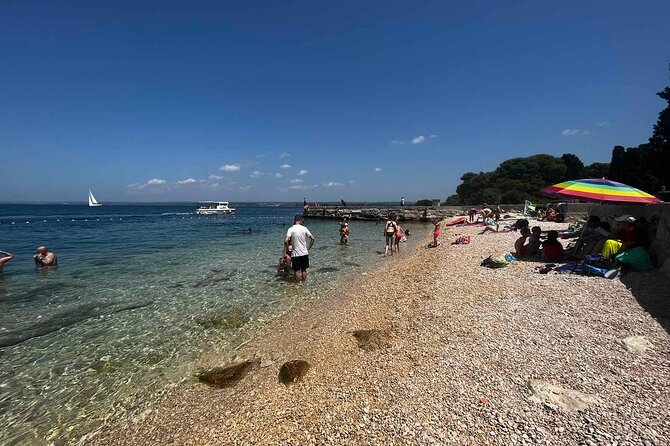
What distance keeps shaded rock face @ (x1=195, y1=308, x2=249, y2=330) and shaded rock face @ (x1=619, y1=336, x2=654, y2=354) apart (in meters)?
7.67

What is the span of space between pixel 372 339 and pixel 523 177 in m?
73.9

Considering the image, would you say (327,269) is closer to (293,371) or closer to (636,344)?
(293,371)

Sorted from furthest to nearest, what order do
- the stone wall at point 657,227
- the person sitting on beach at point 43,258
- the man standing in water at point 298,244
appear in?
the person sitting on beach at point 43,258, the man standing in water at point 298,244, the stone wall at point 657,227

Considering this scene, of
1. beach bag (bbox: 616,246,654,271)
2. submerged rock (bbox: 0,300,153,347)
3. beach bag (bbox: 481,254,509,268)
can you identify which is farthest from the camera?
beach bag (bbox: 481,254,509,268)

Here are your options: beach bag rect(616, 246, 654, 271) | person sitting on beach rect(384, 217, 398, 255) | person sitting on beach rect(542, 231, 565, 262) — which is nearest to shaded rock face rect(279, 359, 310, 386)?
beach bag rect(616, 246, 654, 271)

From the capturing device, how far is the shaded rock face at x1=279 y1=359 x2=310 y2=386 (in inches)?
208

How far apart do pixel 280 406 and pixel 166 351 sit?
357cm

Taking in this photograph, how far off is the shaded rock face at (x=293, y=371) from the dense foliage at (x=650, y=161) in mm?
36574

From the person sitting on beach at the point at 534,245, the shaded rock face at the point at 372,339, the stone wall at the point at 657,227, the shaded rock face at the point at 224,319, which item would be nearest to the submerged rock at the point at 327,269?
Result: the shaded rock face at the point at 224,319

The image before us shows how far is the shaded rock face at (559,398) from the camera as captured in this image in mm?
3695

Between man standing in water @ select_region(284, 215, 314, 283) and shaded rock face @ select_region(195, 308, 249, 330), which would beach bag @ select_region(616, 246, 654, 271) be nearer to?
man standing in water @ select_region(284, 215, 314, 283)

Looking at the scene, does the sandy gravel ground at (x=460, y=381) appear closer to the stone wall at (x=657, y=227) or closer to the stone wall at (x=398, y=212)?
the stone wall at (x=657, y=227)

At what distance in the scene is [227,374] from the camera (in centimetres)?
570

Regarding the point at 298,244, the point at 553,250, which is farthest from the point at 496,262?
the point at 298,244
